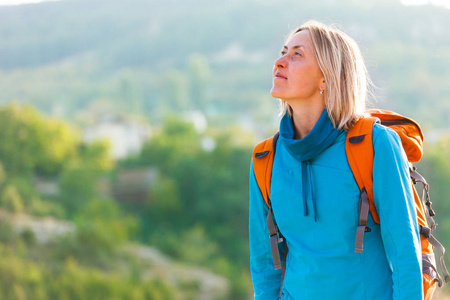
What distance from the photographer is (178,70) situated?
4984cm

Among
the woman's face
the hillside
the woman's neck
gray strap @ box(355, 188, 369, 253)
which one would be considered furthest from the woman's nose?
the hillside

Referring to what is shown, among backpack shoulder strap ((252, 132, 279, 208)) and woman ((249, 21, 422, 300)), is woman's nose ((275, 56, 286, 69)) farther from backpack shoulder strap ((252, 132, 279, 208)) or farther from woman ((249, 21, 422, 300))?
backpack shoulder strap ((252, 132, 279, 208))

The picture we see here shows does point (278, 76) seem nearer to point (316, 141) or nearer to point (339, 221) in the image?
point (316, 141)

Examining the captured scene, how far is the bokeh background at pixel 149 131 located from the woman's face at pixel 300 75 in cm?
22

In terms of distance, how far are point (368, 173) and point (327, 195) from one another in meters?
0.10

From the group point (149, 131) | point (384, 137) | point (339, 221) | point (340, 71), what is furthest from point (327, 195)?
point (149, 131)

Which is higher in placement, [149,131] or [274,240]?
[149,131]

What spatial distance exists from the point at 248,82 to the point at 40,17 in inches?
711

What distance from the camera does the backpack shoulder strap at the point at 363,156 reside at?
1191 millimetres

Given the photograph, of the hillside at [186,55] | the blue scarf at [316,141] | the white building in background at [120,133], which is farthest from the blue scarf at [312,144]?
the hillside at [186,55]

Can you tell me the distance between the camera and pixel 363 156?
1.19 m

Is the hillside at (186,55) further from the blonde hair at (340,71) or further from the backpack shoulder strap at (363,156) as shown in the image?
the backpack shoulder strap at (363,156)

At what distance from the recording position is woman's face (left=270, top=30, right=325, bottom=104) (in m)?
1.34

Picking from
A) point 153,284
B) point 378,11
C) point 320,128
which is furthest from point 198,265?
point 378,11
